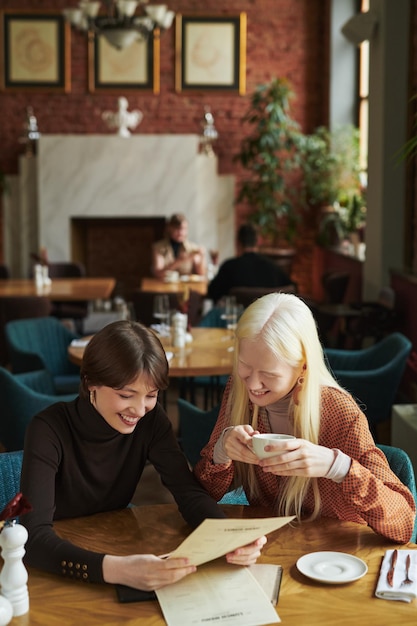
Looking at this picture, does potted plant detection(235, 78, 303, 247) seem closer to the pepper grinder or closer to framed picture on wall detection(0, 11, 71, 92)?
framed picture on wall detection(0, 11, 71, 92)

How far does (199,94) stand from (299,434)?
30.5ft

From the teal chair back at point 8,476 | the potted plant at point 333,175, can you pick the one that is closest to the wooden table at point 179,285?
the potted plant at point 333,175

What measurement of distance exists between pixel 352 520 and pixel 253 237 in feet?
15.9

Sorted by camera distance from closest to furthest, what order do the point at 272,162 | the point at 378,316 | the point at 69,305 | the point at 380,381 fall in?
the point at 380,381, the point at 378,316, the point at 69,305, the point at 272,162

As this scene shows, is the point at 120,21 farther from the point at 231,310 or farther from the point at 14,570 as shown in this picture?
the point at 14,570

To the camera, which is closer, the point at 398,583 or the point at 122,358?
the point at 398,583

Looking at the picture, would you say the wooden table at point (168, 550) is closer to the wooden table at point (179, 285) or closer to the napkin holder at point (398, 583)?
the napkin holder at point (398, 583)

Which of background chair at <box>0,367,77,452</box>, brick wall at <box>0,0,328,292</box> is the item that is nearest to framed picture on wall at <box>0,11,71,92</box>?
brick wall at <box>0,0,328,292</box>

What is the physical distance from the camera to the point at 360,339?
690 centimetres

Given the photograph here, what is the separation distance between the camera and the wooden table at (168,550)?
1614 millimetres

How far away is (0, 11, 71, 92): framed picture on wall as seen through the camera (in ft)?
35.2

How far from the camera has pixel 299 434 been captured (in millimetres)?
2111

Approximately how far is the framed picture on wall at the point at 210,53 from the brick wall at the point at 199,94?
0.08 metres

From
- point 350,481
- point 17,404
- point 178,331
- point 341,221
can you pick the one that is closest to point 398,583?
point 350,481
